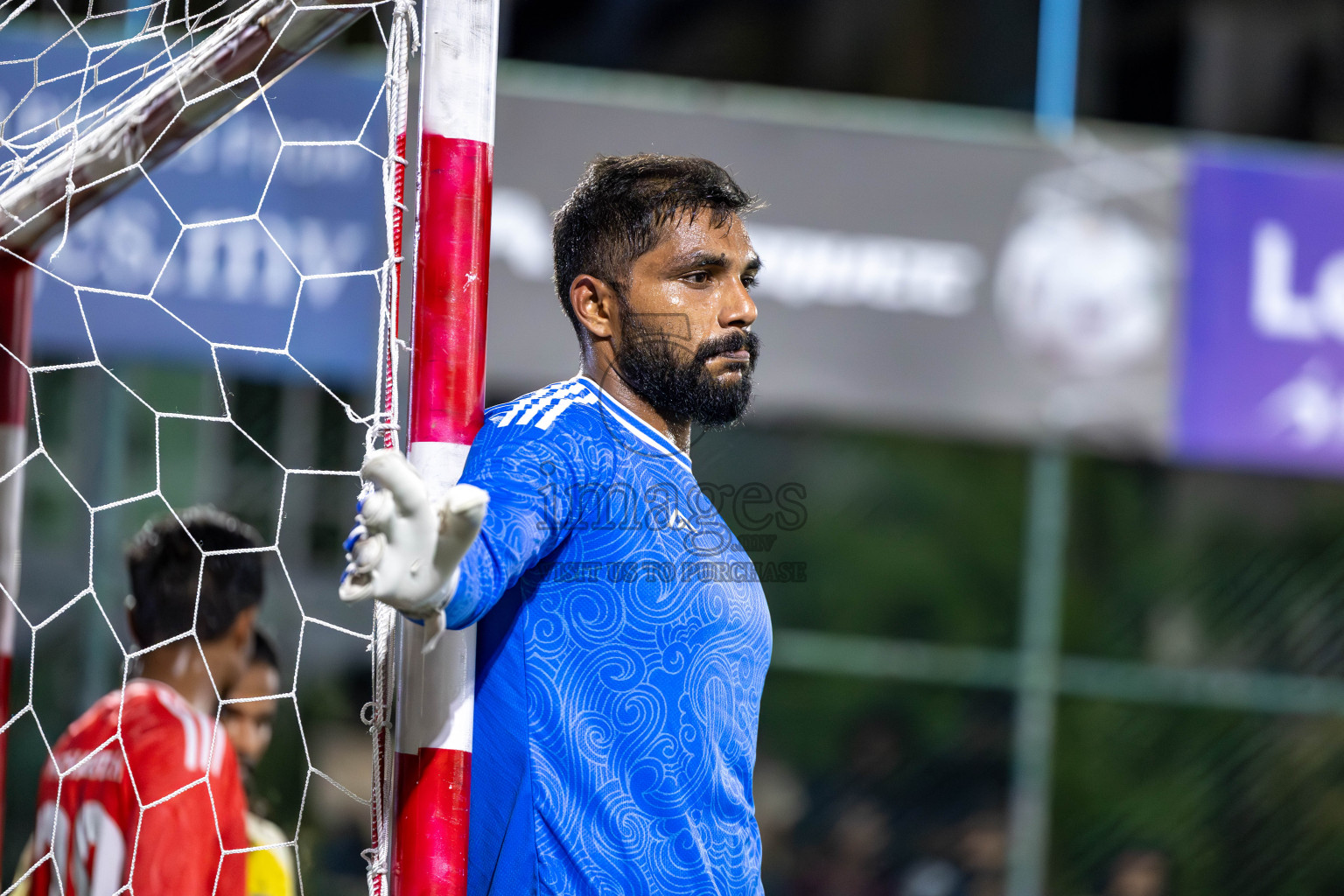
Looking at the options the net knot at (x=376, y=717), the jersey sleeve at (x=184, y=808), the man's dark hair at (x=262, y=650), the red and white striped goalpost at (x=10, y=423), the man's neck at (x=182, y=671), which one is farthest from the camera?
the man's dark hair at (x=262, y=650)

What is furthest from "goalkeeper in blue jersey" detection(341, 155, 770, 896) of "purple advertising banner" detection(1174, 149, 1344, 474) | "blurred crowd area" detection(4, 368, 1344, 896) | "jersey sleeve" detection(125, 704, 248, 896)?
"purple advertising banner" detection(1174, 149, 1344, 474)

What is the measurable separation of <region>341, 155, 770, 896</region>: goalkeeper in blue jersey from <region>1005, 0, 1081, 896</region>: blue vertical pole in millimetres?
3920

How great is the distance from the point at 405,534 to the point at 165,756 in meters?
1.28

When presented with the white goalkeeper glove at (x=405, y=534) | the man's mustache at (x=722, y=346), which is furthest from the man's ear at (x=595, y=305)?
the white goalkeeper glove at (x=405, y=534)

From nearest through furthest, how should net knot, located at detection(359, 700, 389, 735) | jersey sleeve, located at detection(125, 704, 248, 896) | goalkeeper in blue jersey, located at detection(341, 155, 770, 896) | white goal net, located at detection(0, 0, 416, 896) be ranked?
1. goalkeeper in blue jersey, located at detection(341, 155, 770, 896)
2. net knot, located at detection(359, 700, 389, 735)
3. jersey sleeve, located at detection(125, 704, 248, 896)
4. white goal net, located at detection(0, 0, 416, 896)

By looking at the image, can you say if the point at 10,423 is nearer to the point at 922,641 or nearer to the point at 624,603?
the point at 624,603

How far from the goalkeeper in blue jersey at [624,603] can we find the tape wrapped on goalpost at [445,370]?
0.11ft

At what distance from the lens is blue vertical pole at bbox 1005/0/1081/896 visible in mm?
5461

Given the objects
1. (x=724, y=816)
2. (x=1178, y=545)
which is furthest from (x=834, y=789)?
(x=724, y=816)

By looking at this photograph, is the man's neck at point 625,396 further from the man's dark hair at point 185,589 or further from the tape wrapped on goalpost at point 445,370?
the man's dark hair at point 185,589

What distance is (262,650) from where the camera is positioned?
3102 mm

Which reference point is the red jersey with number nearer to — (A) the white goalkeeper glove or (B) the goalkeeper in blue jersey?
(B) the goalkeeper in blue jersey

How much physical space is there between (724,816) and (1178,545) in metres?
6.61

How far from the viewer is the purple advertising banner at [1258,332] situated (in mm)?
5176
